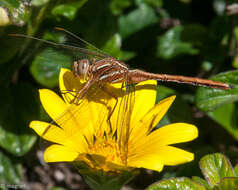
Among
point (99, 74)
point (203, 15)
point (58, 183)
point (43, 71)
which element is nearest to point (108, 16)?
point (43, 71)

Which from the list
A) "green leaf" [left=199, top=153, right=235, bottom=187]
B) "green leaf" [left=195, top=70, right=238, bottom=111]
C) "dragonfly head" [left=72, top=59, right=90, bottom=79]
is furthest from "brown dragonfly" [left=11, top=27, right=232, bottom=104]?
"green leaf" [left=199, top=153, right=235, bottom=187]

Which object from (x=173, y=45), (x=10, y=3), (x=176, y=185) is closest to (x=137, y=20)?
(x=173, y=45)

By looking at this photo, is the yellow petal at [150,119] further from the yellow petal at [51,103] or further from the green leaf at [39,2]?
the green leaf at [39,2]

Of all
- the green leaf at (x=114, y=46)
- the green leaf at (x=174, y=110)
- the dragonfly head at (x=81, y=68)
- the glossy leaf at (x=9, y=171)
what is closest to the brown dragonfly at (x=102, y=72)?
the dragonfly head at (x=81, y=68)

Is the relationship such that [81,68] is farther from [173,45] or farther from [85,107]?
[173,45]

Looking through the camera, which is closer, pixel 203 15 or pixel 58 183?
pixel 58 183

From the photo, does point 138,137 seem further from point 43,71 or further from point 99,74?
point 43,71

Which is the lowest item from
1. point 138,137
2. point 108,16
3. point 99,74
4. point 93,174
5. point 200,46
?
point 93,174
